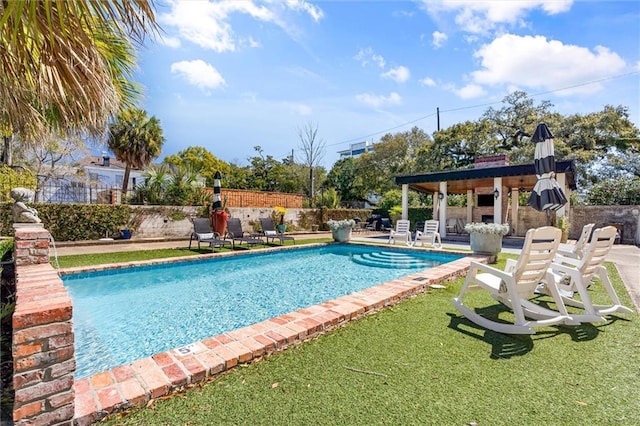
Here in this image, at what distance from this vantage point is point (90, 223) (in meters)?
11.0

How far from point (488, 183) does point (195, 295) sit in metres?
15.3

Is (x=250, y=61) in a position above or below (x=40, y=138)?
above

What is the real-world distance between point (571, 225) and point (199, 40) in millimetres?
17946

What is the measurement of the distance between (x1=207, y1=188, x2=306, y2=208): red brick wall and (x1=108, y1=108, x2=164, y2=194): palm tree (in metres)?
5.52

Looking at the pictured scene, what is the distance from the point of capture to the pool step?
8.45 m

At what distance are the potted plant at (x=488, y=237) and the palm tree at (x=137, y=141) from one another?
56.9 feet

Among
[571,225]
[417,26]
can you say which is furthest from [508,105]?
[417,26]

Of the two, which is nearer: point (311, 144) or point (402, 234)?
point (402, 234)

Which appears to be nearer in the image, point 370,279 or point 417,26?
point 370,279

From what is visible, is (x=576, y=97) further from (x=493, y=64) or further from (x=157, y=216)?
(x=157, y=216)

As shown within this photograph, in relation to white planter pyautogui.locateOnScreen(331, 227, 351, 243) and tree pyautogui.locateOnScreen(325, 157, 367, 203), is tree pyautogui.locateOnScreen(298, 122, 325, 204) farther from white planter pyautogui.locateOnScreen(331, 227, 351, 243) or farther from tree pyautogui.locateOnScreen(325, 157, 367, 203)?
white planter pyautogui.locateOnScreen(331, 227, 351, 243)

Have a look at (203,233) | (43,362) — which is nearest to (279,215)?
(203,233)

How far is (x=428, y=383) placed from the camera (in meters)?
2.25

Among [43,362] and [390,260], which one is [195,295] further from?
[390,260]
